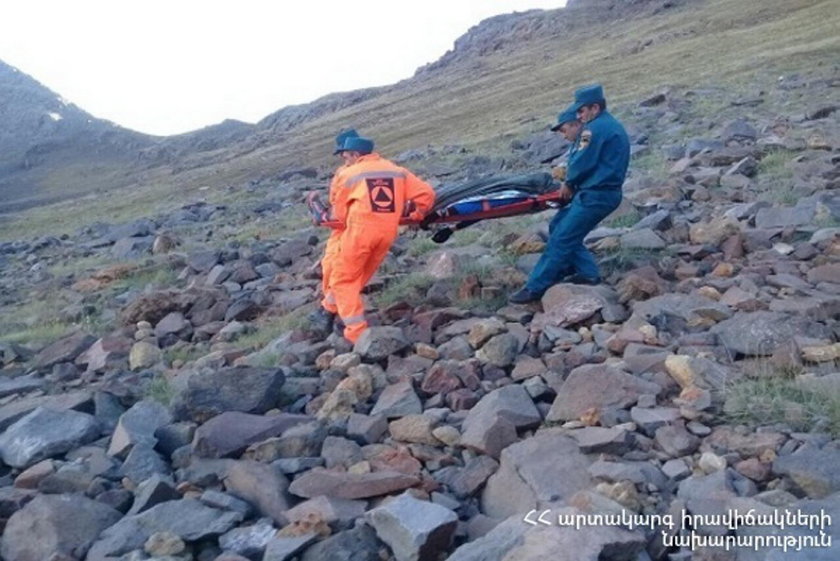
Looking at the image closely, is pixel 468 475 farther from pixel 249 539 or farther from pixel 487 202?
pixel 487 202

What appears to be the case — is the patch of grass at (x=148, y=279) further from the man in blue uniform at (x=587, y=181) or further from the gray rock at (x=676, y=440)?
the gray rock at (x=676, y=440)

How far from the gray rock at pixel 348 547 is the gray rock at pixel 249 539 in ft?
0.84

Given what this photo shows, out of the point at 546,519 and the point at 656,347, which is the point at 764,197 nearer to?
the point at 656,347

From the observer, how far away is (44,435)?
539 centimetres

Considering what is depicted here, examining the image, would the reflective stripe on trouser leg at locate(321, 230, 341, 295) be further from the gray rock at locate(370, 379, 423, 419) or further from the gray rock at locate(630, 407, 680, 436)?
the gray rock at locate(630, 407, 680, 436)

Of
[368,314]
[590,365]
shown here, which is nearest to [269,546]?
[590,365]

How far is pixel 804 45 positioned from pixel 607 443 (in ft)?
71.0

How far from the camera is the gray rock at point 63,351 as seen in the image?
7.75m

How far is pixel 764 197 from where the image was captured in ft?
29.0

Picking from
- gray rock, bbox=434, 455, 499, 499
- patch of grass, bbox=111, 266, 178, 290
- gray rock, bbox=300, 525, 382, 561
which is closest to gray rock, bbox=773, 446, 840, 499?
gray rock, bbox=434, 455, 499, 499

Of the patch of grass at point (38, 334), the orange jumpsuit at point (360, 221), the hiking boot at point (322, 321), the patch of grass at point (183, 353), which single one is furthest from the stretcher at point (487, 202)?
the patch of grass at point (38, 334)

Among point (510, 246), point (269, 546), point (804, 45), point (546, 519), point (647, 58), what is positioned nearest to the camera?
point (546, 519)

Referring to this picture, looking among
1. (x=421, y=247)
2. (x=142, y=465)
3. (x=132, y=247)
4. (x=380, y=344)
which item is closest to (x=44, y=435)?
(x=142, y=465)

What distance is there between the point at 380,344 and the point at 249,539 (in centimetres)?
214
